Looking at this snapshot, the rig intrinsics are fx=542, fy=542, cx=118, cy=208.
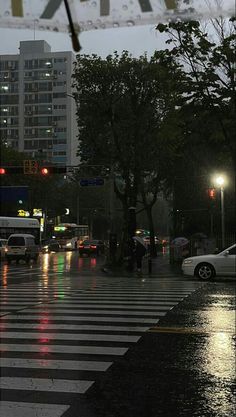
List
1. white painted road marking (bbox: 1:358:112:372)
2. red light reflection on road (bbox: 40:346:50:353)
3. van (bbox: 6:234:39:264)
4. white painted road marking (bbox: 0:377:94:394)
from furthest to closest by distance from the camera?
1. van (bbox: 6:234:39:264)
2. red light reflection on road (bbox: 40:346:50:353)
3. white painted road marking (bbox: 1:358:112:372)
4. white painted road marking (bbox: 0:377:94:394)

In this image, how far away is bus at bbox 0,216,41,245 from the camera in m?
50.4

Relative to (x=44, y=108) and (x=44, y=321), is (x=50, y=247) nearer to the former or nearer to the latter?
(x=44, y=108)

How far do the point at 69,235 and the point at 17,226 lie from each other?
2955 centimetres

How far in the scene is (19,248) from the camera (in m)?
39.9

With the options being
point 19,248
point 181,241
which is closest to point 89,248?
point 19,248

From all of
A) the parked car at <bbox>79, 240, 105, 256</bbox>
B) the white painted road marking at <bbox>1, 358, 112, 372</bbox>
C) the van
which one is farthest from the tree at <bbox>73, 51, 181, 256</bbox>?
the white painted road marking at <bbox>1, 358, 112, 372</bbox>

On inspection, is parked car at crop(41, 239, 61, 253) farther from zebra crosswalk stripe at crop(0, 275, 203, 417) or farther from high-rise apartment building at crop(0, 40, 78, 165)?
zebra crosswalk stripe at crop(0, 275, 203, 417)

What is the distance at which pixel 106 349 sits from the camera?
829 centimetres

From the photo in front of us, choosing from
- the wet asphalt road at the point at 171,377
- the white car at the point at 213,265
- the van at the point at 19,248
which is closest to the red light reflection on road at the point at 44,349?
the wet asphalt road at the point at 171,377

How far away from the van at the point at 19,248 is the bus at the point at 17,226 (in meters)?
8.99

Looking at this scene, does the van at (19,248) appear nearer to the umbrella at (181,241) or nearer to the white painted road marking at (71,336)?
the umbrella at (181,241)

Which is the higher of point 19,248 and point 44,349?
point 19,248

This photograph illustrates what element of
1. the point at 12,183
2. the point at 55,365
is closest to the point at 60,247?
the point at 12,183

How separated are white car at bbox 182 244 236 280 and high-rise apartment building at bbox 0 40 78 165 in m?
8.75
